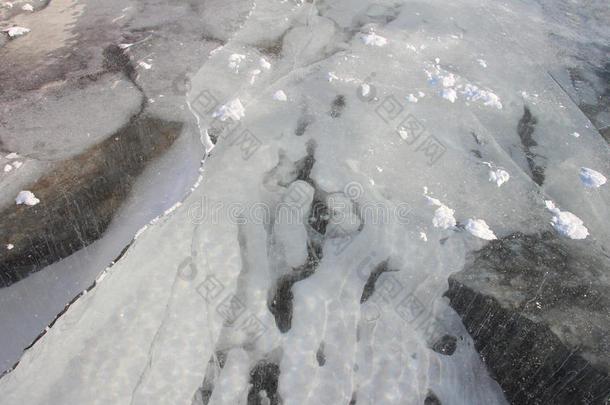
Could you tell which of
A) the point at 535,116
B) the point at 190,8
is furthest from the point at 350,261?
the point at 190,8

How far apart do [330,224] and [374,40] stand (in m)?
2.02

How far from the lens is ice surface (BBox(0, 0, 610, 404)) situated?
6.28ft

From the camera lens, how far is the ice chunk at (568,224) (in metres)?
2.46

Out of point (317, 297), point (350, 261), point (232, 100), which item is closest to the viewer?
point (317, 297)

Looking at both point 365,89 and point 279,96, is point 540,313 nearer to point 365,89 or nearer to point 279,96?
point 365,89

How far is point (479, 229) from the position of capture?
2445mm

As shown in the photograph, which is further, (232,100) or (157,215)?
(232,100)

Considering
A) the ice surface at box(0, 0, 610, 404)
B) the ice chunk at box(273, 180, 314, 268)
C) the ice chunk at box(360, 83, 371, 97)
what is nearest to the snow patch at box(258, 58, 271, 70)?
the ice surface at box(0, 0, 610, 404)

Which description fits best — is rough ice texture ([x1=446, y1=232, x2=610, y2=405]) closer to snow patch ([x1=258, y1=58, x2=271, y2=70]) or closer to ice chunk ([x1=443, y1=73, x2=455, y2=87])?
ice chunk ([x1=443, y1=73, x2=455, y2=87])

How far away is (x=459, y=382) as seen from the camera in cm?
197

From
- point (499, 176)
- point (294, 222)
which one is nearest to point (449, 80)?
point (499, 176)

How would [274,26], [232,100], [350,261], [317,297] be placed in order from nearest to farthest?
[317,297] → [350,261] → [232,100] → [274,26]

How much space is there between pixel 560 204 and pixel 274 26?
104 inches

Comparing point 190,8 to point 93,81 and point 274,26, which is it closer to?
point 274,26
